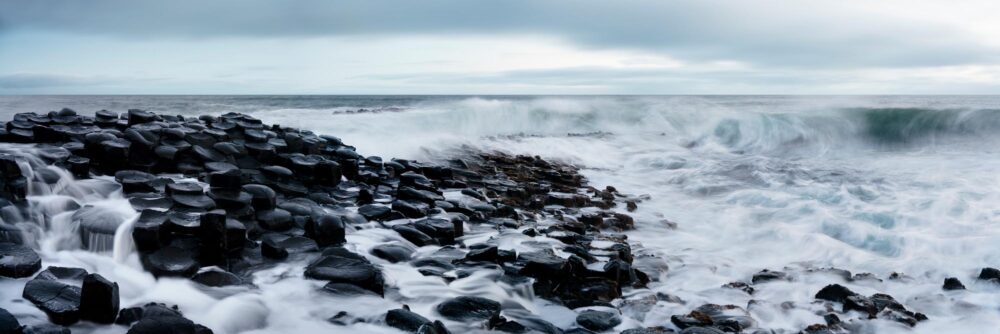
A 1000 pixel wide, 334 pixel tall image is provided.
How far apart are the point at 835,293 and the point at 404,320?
271 cm

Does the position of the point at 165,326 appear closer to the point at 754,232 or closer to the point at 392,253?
the point at 392,253

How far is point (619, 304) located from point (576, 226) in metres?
1.98

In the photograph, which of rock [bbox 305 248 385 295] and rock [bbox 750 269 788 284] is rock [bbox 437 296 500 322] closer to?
rock [bbox 305 248 385 295]

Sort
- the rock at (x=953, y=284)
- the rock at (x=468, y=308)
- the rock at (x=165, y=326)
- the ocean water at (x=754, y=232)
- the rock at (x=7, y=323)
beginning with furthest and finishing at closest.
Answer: the rock at (x=953, y=284), the ocean water at (x=754, y=232), the rock at (x=468, y=308), the rock at (x=165, y=326), the rock at (x=7, y=323)

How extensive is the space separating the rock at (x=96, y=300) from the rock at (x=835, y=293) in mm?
3870

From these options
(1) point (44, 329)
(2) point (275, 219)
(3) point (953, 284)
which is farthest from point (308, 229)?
(3) point (953, 284)

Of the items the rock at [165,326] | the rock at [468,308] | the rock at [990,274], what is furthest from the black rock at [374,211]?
the rock at [990,274]

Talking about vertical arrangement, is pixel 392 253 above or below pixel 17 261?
below

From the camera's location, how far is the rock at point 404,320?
3103mm

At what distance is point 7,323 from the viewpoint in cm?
245

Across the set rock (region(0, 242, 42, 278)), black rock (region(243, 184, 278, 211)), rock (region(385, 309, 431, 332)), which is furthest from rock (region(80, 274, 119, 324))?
black rock (region(243, 184, 278, 211))

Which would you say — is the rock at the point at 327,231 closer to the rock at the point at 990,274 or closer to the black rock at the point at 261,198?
the black rock at the point at 261,198

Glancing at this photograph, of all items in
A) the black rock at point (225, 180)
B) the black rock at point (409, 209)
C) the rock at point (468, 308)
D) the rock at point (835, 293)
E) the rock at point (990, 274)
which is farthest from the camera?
the black rock at point (409, 209)

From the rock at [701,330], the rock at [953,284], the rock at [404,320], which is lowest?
the rock at [953,284]
